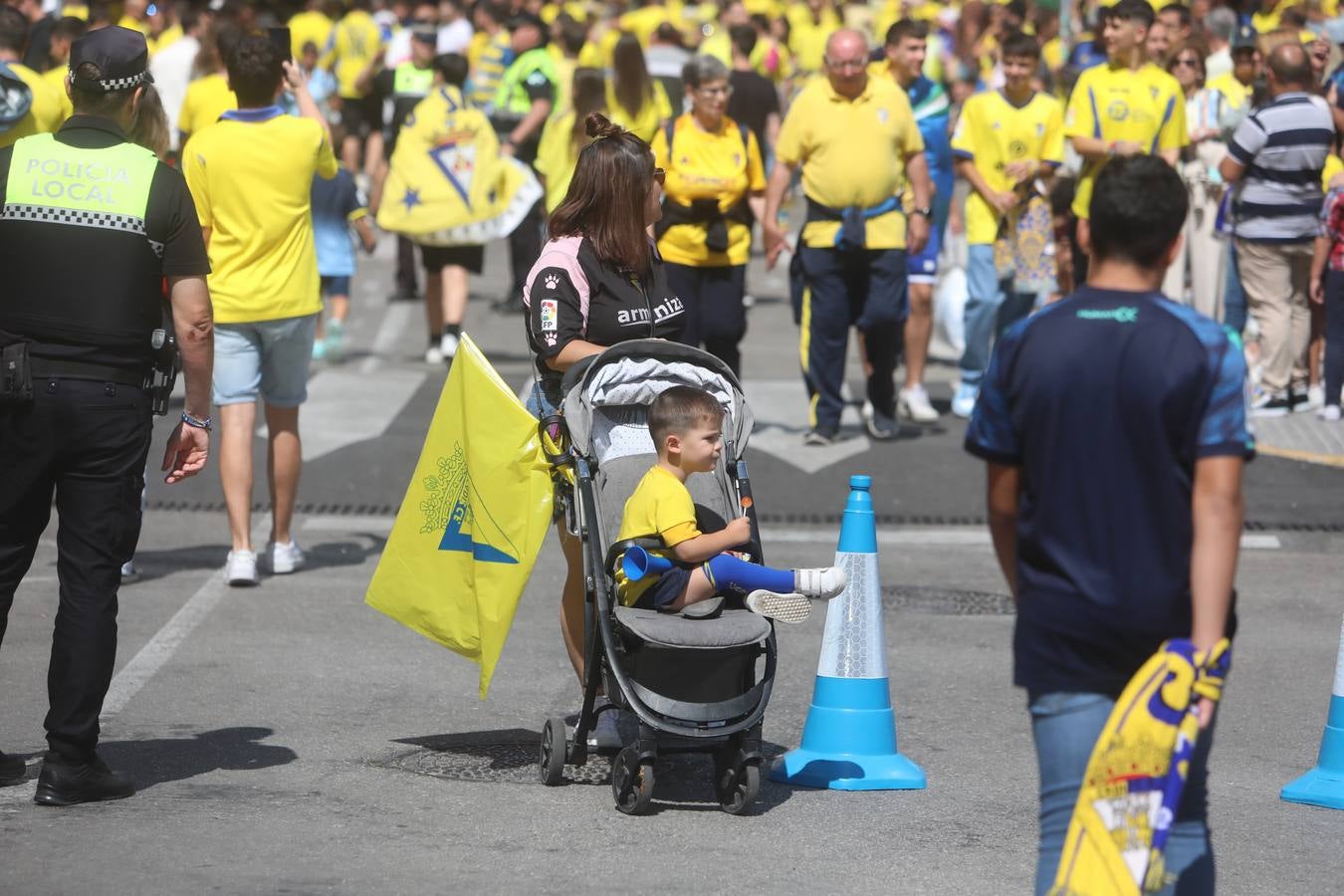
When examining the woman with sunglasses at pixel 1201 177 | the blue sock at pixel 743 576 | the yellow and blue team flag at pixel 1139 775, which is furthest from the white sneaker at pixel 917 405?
the yellow and blue team flag at pixel 1139 775

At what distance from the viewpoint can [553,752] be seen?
618 centimetres

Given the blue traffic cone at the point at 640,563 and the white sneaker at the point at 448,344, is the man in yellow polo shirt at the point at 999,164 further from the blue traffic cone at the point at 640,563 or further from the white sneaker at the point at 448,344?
the blue traffic cone at the point at 640,563

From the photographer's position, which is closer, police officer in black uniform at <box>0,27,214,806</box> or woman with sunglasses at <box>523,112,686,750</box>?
police officer in black uniform at <box>0,27,214,806</box>

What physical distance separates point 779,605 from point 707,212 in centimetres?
572

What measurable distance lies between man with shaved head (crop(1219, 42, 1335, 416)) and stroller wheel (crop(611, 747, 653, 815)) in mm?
8034

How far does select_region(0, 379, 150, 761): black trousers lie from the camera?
579 cm

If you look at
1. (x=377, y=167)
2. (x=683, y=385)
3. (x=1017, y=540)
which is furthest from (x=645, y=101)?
(x=1017, y=540)

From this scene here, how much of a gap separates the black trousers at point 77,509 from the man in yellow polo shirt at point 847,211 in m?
6.32

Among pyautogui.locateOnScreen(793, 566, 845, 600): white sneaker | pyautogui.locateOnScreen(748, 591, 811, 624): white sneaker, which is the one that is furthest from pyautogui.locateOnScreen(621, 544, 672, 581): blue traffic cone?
pyautogui.locateOnScreen(793, 566, 845, 600): white sneaker

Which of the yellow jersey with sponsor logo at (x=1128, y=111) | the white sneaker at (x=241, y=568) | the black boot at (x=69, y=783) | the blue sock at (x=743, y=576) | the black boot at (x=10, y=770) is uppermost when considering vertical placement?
the yellow jersey with sponsor logo at (x=1128, y=111)

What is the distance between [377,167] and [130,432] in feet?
38.6

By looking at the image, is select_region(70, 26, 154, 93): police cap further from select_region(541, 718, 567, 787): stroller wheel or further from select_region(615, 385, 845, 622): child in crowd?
select_region(541, 718, 567, 787): stroller wheel

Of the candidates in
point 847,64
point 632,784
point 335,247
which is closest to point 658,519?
point 632,784

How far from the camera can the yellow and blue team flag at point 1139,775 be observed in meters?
3.92
